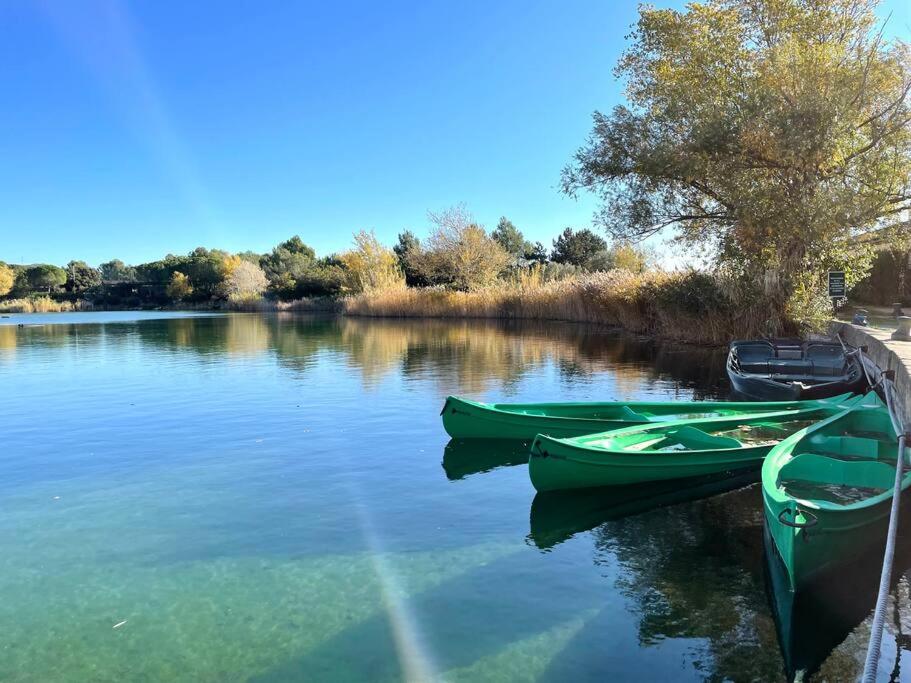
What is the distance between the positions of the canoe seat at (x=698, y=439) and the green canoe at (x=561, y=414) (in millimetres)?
799

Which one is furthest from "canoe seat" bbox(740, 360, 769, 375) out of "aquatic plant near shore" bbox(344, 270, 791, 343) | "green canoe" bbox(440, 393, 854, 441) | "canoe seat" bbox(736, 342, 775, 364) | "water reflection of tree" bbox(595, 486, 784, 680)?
"water reflection of tree" bbox(595, 486, 784, 680)

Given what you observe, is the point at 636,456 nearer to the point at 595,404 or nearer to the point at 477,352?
the point at 595,404

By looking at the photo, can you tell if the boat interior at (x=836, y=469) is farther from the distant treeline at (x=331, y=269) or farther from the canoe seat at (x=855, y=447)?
the distant treeline at (x=331, y=269)

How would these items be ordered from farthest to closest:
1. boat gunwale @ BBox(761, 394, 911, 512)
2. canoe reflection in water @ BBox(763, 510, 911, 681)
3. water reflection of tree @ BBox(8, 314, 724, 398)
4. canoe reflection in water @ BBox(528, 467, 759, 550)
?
1. water reflection of tree @ BBox(8, 314, 724, 398)
2. canoe reflection in water @ BBox(528, 467, 759, 550)
3. boat gunwale @ BBox(761, 394, 911, 512)
4. canoe reflection in water @ BBox(763, 510, 911, 681)

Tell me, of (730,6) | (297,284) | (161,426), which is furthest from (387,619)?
(297,284)

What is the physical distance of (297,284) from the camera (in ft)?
207

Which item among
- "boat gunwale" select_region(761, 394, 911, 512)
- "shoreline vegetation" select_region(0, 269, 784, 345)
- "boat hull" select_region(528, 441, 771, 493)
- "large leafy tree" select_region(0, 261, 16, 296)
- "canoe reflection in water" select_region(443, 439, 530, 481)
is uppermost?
"large leafy tree" select_region(0, 261, 16, 296)

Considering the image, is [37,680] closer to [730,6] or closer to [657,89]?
[657,89]

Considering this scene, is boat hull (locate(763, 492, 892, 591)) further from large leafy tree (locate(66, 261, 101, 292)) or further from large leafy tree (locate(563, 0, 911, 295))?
large leafy tree (locate(66, 261, 101, 292))

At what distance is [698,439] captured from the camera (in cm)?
716

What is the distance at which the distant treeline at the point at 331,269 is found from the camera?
46344 mm

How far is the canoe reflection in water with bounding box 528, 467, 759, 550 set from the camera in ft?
19.5

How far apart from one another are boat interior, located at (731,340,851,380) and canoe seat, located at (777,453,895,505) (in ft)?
20.3

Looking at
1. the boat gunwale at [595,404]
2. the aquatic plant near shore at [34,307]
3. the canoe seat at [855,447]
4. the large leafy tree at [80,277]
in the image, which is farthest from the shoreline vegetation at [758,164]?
the large leafy tree at [80,277]
